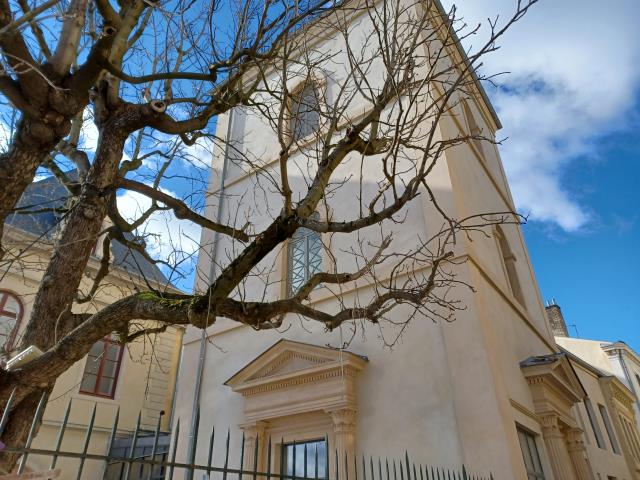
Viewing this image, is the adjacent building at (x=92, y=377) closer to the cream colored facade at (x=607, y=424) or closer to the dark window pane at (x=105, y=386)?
the dark window pane at (x=105, y=386)

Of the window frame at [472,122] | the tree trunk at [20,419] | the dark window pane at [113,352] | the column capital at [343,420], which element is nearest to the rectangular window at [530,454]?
the column capital at [343,420]

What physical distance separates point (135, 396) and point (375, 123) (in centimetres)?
1373

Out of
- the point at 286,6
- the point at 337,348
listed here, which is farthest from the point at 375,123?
the point at 337,348

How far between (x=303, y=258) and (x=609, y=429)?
12.4m

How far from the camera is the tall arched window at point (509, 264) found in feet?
34.7

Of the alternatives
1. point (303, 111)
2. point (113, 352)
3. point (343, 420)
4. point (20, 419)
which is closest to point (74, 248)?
point (20, 419)

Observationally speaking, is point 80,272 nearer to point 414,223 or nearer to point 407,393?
point 407,393

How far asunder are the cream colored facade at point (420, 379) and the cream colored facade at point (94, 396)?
12.7 feet

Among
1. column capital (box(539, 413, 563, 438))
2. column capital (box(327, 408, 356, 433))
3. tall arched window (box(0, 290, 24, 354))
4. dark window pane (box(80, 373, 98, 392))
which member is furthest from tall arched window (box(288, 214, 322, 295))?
dark window pane (box(80, 373, 98, 392))

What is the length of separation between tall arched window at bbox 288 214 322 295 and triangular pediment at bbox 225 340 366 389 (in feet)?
4.78

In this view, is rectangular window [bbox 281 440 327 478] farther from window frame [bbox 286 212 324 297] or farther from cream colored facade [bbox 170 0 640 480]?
window frame [bbox 286 212 324 297]

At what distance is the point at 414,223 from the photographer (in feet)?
27.1

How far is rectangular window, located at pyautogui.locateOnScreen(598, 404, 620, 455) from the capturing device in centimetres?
1433

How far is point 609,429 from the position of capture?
1542 centimetres
